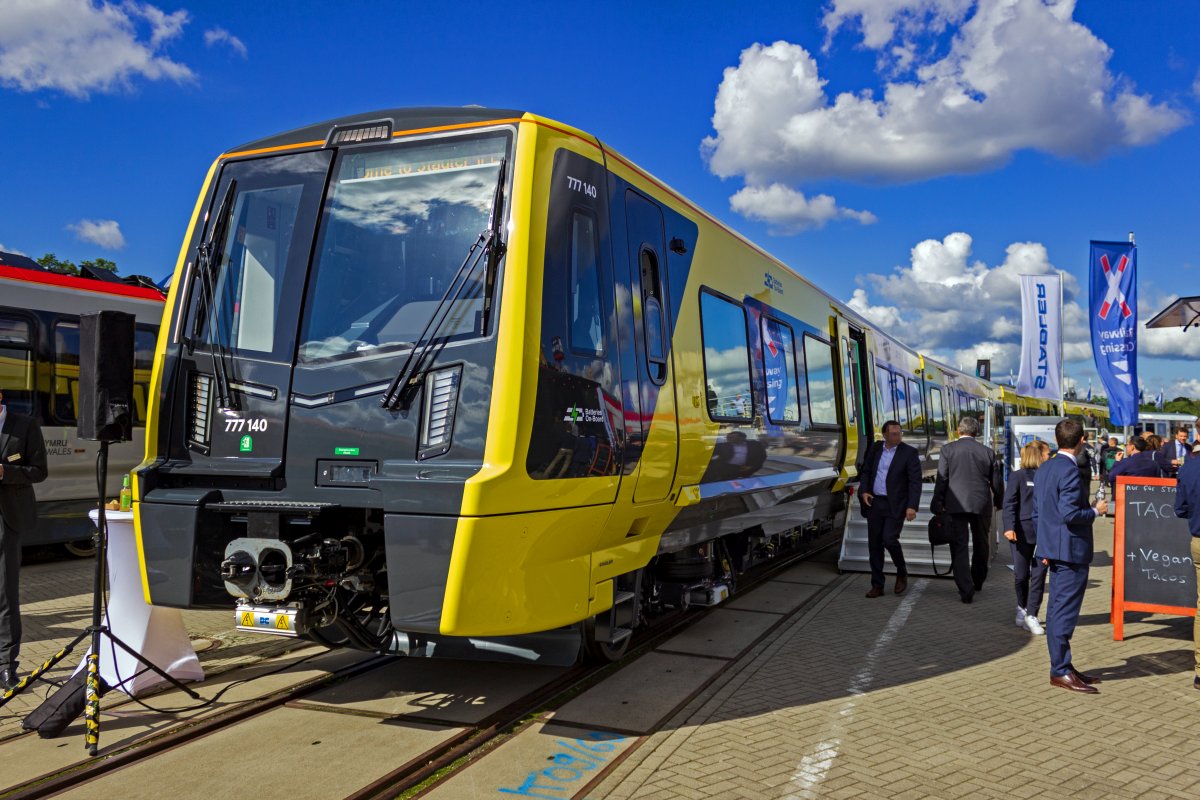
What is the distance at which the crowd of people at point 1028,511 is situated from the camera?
6184 mm

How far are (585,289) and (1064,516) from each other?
353 centimetres

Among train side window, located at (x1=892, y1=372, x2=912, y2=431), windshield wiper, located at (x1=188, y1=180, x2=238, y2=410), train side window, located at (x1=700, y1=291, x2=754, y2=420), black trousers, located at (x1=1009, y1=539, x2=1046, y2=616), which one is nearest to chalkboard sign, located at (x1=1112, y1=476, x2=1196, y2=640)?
black trousers, located at (x1=1009, y1=539, x2=1046, y2=616)

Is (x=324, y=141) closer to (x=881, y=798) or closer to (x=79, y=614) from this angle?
(x=881, y=798)

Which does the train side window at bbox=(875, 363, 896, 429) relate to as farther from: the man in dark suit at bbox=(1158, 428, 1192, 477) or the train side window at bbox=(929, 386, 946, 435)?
the train side window at bbox=(929, 386, 946, 435)

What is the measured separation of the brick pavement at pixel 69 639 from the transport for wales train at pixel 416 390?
127 centimetres

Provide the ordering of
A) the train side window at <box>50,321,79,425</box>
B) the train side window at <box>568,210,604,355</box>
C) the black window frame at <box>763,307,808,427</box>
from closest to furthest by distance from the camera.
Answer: the train side window at <box>568,210,604,355</box>, the black window frame at <box>763,307,808,427</box>, the train side window at <box>50,321,79,425</box>

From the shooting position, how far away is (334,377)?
192 inches

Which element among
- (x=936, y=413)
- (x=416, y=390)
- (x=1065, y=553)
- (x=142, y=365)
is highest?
(x=142, y=365)

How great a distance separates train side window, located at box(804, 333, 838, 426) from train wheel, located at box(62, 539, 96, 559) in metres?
9.32

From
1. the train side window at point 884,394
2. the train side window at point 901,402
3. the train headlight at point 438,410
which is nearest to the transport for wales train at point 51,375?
the train headlight at point 438,410

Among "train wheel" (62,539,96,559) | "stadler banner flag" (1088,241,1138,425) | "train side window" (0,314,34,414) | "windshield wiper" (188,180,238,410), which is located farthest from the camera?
"stadler banner flag" (1088,241,1138,425)

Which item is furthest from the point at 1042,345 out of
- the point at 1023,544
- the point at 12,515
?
the point at 12,515

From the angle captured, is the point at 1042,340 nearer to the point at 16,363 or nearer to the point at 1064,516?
the point at 1064,516

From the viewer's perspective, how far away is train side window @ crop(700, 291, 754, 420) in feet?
22.6
